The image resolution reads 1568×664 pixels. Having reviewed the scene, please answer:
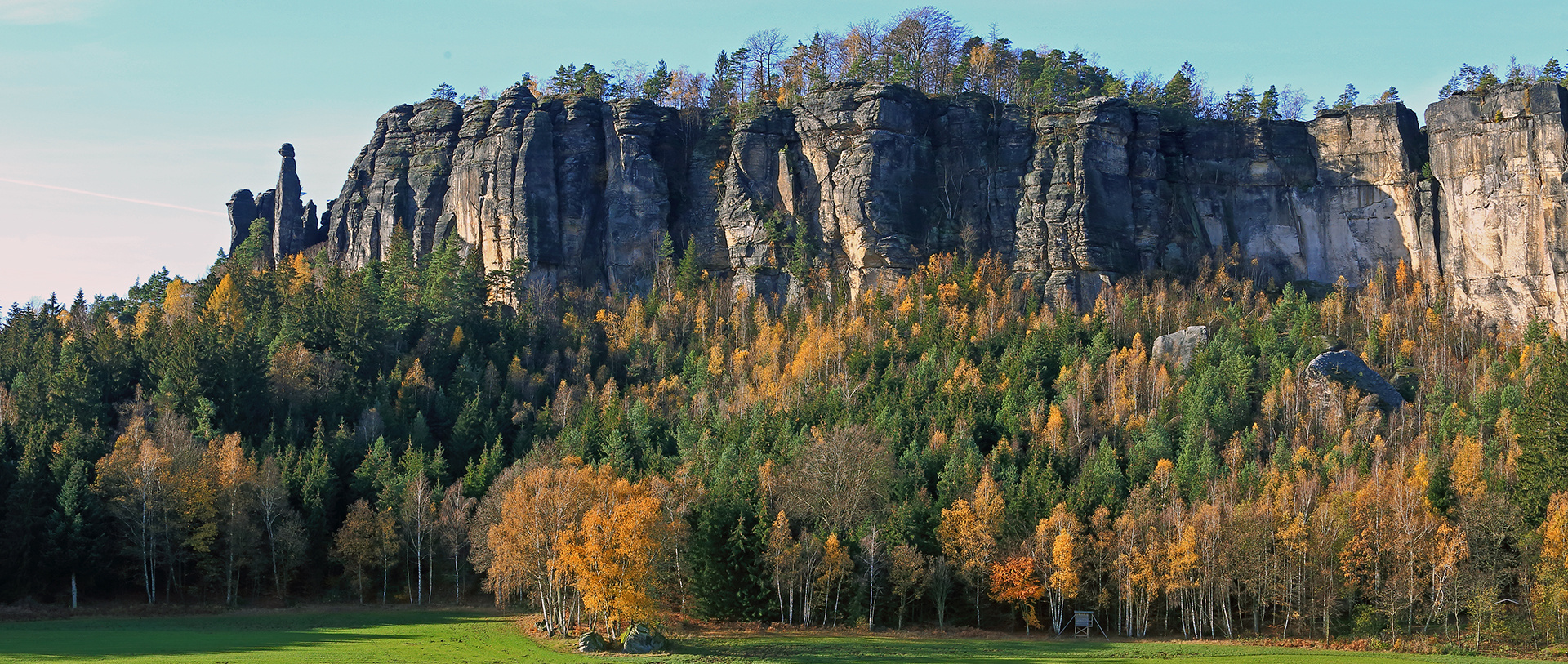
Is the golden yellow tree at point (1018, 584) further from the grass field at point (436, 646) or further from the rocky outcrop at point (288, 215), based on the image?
the rocky outcrop at point (288, 215)

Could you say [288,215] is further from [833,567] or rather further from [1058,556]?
[1058,556]

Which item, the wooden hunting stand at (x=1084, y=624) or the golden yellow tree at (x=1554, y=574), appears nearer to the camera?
the golden yellow tree at (x=1554, y=574)

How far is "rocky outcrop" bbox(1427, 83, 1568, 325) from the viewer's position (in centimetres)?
10731

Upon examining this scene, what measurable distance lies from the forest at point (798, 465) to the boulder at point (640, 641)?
0.83 metres

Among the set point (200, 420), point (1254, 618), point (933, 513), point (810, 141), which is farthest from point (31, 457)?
point (810, 141)

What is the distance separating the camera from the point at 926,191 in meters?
124

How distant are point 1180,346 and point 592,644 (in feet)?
200

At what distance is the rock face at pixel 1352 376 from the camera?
89.3 meters

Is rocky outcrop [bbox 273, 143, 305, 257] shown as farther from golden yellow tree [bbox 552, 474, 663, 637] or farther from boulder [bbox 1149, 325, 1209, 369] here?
golden yellow tree [bbox 552, 474, 663, 637]

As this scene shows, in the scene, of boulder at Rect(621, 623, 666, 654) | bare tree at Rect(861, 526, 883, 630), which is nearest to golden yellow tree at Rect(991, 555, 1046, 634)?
bare tree at Rect(861, 526, 883, 630)

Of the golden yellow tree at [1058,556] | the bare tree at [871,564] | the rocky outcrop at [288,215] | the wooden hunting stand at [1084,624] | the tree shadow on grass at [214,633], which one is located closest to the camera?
the tree shadow on grass at [214,633]

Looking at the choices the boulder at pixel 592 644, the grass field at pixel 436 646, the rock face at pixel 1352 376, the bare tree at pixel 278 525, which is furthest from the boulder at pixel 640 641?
the rock face at pixel 1352 376

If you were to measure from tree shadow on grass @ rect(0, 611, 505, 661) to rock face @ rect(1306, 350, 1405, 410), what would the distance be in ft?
191

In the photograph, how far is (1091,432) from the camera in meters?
86.4
